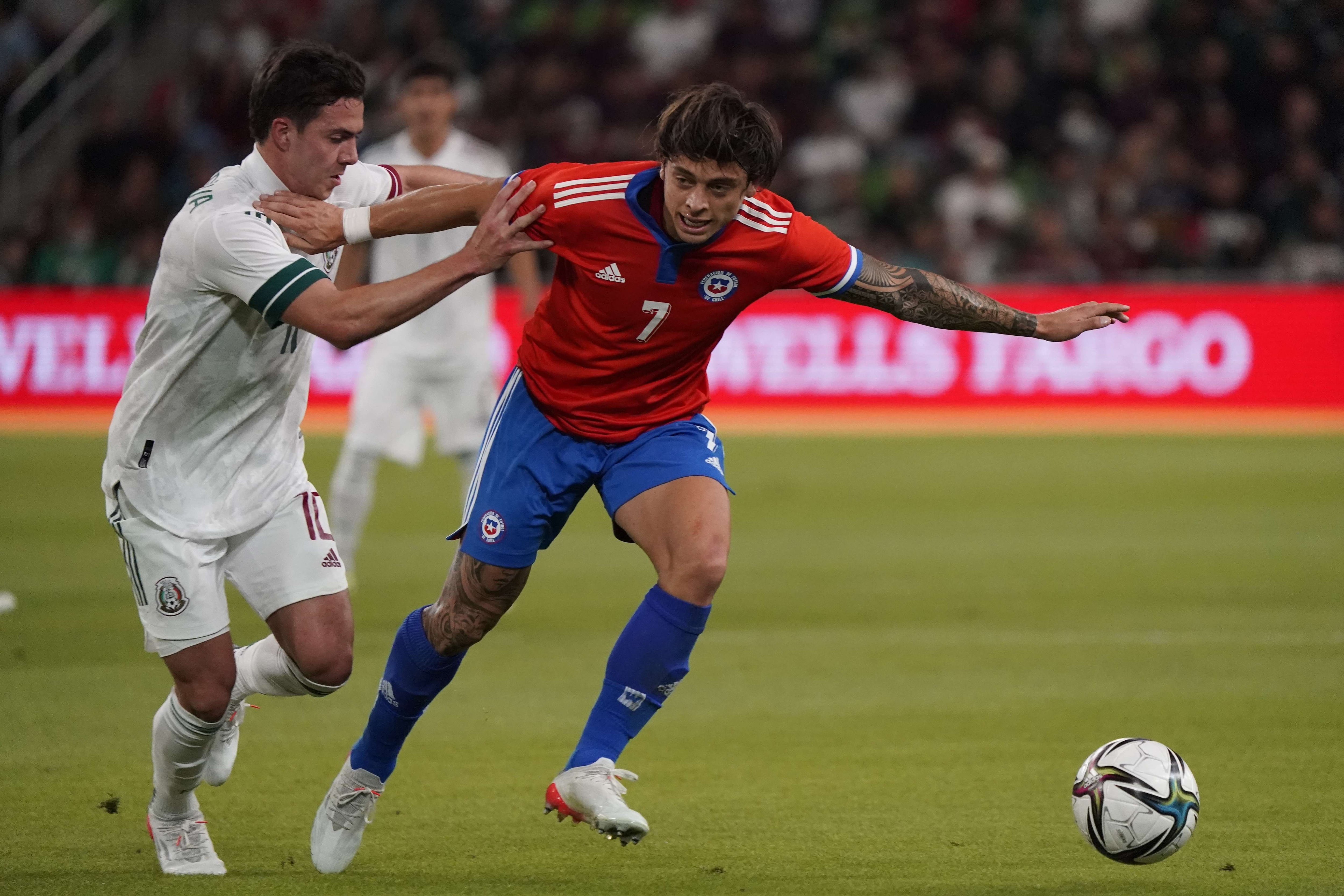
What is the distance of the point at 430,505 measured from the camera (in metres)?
12.4

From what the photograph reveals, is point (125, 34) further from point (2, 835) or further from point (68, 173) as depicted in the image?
point (2, 835)

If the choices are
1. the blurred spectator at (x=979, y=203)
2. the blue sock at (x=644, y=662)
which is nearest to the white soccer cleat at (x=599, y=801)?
the blue sock at (x=644, y=662)

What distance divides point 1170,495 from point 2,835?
31.4 ft

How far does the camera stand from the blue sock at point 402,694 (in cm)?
467

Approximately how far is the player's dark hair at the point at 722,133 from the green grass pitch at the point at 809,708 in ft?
6.31

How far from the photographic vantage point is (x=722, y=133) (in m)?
4.26

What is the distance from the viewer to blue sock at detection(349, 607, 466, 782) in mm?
4668

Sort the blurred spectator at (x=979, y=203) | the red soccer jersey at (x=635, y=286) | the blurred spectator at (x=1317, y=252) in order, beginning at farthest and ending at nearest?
1. the blurred spectator at (x=979, y=203)
2. the blurred spectator at (x=1317, y=252)
3. the red soccer jersey at (x=635, y=286)

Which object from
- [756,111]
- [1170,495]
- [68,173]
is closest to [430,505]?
[1170,495]

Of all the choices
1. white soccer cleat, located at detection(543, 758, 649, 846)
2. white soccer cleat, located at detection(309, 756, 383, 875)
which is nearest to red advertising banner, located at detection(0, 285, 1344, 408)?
white soccer cleat, located at detection(309, 756, 383, 875)

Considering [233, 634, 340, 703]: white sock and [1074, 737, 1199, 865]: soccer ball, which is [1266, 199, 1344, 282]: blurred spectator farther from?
[233, 634, 340, 703]: white sock

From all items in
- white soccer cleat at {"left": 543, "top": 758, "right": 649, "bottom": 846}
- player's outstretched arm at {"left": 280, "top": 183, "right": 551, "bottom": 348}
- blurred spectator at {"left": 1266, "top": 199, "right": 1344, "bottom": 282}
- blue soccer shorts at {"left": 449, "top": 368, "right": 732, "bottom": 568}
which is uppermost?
blurred spectator at {"left": 1266, "top": 199, "right": 1344, "bottom": 282}

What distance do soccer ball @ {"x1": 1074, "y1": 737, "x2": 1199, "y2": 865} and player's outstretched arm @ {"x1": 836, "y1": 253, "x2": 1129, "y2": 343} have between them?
4.08 ft

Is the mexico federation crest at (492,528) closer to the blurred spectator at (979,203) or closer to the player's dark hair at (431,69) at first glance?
the player's dark hair at (431,69)
